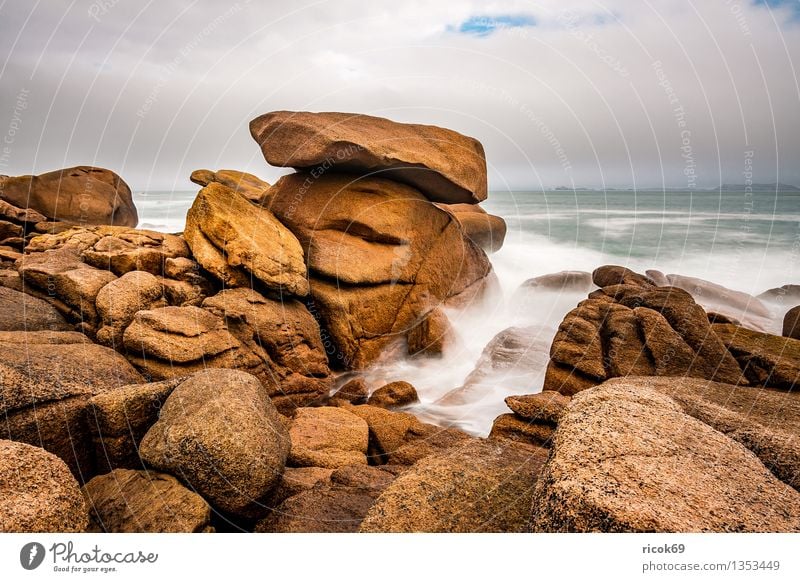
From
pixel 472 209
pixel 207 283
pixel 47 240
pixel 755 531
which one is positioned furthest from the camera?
pixel 472 209

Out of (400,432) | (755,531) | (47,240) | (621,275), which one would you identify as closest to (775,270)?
(621,275)

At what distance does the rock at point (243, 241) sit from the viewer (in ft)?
26.6

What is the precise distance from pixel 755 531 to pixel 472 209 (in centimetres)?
1738

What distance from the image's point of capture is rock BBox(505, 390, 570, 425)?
214 inches

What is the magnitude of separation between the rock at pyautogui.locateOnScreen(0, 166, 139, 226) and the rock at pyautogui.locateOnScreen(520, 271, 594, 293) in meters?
15.2

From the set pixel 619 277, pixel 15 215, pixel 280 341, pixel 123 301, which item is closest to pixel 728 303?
pixel 619 277

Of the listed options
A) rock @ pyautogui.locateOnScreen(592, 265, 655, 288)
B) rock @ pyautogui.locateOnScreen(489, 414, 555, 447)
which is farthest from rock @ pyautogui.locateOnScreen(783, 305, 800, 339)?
rock @ pyautogui.locateOnScreen(489, 414, 555, 447)

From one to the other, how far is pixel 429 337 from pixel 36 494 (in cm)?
805

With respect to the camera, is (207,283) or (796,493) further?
(207,283)

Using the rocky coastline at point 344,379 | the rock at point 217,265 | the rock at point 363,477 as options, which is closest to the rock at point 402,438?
the rocky coastline at point 344,379

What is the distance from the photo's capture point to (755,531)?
223 centimetres

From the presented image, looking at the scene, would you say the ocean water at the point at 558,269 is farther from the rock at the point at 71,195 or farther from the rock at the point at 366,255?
the rock at the point at 71,195

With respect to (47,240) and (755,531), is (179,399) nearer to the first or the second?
(755,531)

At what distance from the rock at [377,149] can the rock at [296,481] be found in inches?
266
